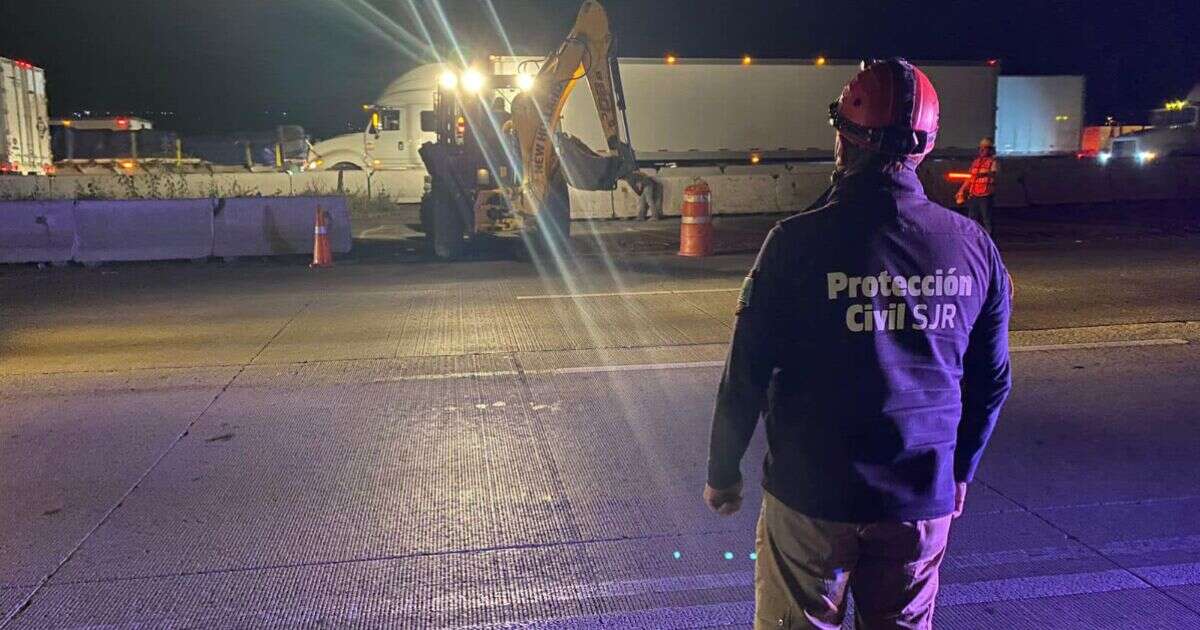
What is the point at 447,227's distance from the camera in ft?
52.5

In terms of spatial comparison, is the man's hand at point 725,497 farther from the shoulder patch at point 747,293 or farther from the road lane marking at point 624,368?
the road lane marking at point 624,368

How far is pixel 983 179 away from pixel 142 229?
13.7m

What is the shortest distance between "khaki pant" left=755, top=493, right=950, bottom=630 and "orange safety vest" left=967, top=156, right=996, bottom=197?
1437 centimetres

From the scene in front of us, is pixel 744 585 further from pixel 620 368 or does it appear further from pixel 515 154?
pixel 515 154

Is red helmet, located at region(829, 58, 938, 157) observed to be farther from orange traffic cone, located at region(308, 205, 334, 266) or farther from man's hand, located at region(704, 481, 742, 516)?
orange traffic cone, located at region(308, 205, 334, 266)

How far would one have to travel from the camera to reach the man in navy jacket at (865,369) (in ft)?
7.50

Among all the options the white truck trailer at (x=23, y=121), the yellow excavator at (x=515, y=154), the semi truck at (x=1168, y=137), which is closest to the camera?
the yellow excavator at (x=515, y=154)

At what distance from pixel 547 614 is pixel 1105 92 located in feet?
235

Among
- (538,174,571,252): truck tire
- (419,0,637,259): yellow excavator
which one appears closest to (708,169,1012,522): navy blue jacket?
(419,0,637,259): yellow excavator

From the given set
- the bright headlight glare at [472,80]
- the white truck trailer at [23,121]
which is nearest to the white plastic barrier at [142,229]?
the bright headlight glare at [472,80]

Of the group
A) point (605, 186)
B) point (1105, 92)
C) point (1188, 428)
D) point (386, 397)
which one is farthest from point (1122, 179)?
point (1105, 92)

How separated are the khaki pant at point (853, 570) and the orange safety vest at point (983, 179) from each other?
14367mm

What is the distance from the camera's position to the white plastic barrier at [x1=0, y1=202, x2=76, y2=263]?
15.2 metres

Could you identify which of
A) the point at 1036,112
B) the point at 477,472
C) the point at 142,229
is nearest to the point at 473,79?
the point at 142,229
